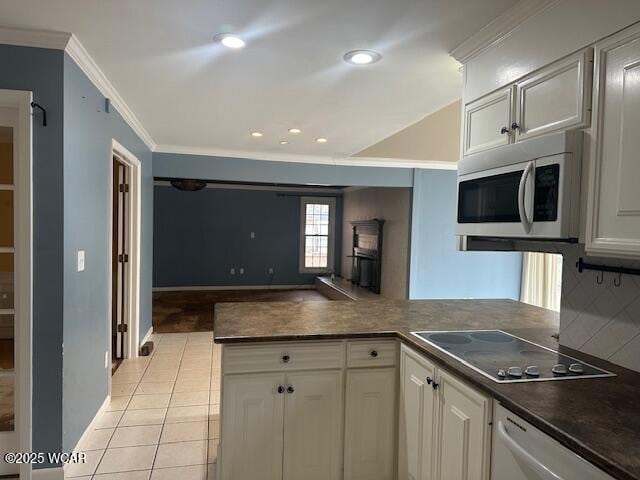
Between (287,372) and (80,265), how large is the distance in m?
1.39

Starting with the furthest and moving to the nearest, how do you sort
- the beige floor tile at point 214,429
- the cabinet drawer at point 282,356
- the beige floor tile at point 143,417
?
the beige floor tile at point 143,417
the beige floor tile at point 214,429
the cabinet drawer at point 282,356

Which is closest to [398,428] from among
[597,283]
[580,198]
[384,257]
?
[597,283]

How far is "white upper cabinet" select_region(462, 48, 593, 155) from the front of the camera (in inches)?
57.4

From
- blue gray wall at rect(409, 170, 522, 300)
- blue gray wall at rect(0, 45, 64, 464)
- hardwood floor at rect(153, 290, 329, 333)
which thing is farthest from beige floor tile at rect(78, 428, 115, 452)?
blue gray wall at rect(409, 170, 522, 300)

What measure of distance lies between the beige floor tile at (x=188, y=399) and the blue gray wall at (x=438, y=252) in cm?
338

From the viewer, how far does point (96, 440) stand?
8.82ft

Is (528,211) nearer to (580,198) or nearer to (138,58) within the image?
(580,198)

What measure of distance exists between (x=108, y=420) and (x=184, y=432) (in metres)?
0.60

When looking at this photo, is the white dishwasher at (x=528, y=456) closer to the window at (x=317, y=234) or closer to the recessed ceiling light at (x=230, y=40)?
the recessed ceiling light at (x=230, y=40)

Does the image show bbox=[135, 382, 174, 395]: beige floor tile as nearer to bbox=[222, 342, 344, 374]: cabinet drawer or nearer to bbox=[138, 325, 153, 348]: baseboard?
bbox=[138, 325, 153, 348]: baseboard

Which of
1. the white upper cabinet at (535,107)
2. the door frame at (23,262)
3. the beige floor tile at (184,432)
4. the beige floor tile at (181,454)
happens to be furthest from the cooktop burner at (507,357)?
the door frame at (23,262)

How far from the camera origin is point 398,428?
84.0 inches

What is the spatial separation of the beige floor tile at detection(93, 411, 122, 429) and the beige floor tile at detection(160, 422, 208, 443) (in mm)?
373

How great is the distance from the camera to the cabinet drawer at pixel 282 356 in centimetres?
200
